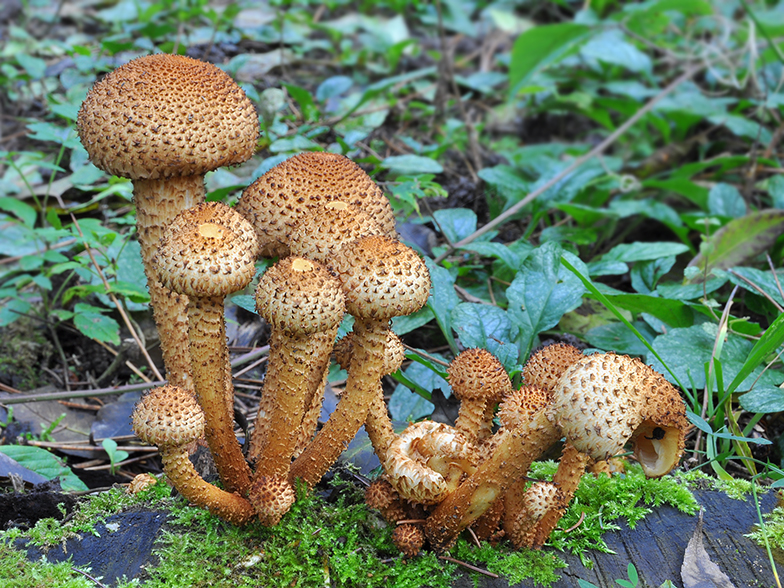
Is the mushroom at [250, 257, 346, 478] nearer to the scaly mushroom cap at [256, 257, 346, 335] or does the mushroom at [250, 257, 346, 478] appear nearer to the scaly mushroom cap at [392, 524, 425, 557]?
the scaly mushroom cap at [256, 257, 346, 335]

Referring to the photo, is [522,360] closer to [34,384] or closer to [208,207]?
[208,207]

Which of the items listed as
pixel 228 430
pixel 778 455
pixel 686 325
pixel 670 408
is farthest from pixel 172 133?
pixel 778 455

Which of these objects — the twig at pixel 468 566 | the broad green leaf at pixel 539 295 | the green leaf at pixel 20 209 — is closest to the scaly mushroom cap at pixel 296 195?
the broad green leaf at pixel 539 295

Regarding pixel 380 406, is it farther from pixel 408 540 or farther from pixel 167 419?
pixel 167 419

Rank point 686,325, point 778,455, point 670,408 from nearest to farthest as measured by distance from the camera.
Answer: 1. point 670,408
2. point 778,455
3. point 686,325

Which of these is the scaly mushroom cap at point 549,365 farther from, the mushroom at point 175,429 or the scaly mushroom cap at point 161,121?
the scaly mushroom cap at point 161,121

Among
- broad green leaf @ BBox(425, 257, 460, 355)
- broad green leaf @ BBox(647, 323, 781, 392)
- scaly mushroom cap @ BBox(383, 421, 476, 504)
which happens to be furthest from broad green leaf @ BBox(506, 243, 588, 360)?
scaly mushroom cap @ BBox(383, 421, 476, 504)
